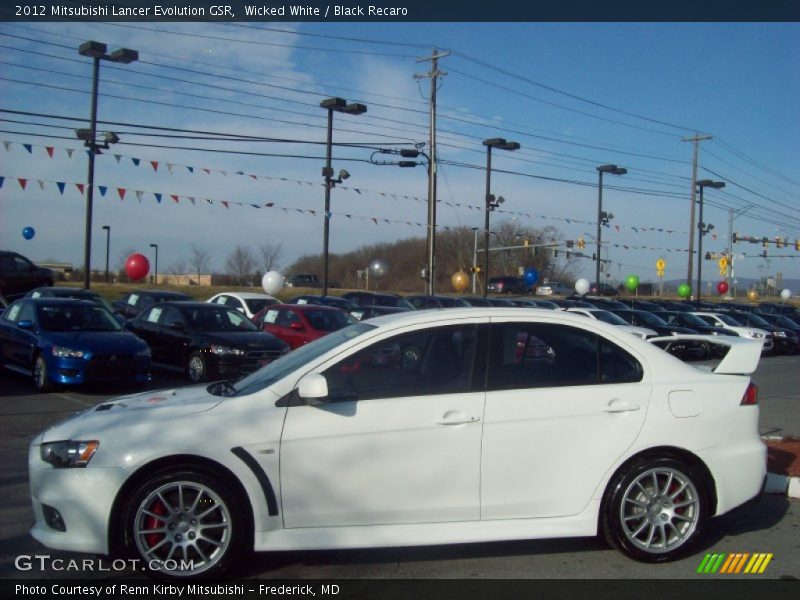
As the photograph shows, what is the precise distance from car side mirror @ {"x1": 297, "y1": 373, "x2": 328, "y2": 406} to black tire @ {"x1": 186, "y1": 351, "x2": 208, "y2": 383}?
32.5 feet

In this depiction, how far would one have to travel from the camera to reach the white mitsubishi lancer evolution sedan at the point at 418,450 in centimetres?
458

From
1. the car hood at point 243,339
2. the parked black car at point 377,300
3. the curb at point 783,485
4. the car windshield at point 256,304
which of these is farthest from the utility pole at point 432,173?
the curb at point 783,485

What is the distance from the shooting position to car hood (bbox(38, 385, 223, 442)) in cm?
466

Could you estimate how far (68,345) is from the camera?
12297 millimetres

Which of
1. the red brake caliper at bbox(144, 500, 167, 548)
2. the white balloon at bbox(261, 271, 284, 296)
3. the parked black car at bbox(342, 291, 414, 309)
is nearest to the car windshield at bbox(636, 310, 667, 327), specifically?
the parked black car at bbox(342, 291, 414, 309)

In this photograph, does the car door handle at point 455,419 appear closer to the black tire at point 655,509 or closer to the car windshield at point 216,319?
the black tire at point 655,509

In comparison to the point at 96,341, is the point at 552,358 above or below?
above

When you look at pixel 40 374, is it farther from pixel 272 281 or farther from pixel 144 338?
A: pixel 272 281

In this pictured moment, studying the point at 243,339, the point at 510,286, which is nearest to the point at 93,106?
the point at 243,339

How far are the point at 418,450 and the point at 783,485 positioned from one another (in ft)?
13.2

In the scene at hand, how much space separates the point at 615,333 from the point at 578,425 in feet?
2.54

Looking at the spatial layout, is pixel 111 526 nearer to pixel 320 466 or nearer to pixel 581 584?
pixel 320 466

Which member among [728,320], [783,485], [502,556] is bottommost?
[502,556]

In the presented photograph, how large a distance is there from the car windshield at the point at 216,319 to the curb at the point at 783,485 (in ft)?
34.4
